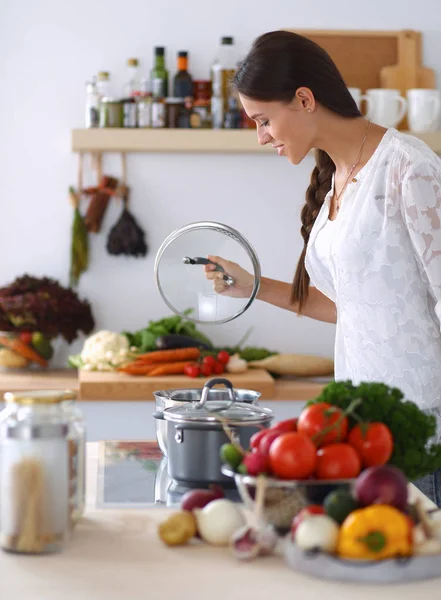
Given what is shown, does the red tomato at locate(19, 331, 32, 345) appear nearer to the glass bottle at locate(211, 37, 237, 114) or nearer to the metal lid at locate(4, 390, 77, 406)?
the glass bottle at locate(211, 37, 237, 114)

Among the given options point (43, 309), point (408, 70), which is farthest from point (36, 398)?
point (408, 70)

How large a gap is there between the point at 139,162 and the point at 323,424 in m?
2.55

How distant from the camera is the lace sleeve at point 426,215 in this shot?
1609 mm

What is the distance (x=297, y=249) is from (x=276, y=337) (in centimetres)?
35

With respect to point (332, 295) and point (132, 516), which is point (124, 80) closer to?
point (332, 295)

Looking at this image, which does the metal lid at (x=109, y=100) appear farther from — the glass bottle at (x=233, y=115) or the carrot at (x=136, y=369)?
the carrot at (x=136, y=369)

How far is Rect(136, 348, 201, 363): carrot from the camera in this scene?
3143 millimetres

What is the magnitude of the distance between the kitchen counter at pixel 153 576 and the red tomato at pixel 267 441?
124 mm

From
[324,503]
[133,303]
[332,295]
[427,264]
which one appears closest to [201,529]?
[324,503]

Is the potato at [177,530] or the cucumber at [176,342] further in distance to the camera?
the cucumber at [176,342]

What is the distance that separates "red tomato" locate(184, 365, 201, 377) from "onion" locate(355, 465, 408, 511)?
2069 mm

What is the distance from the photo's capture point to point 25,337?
3314 millimetres

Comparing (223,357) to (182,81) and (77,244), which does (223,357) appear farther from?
(182,81)

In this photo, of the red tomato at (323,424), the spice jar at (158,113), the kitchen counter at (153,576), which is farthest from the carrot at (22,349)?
the red tomato at (323,424)
